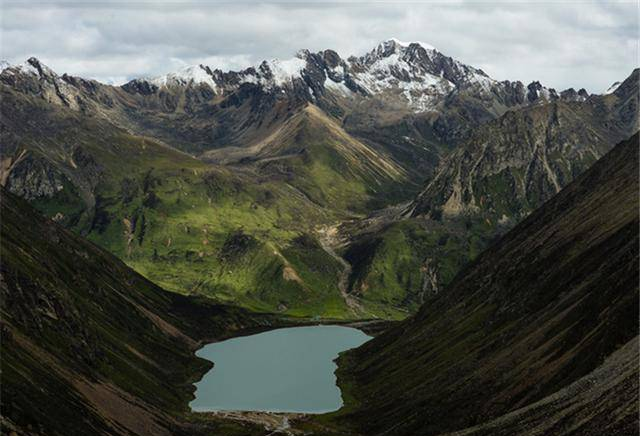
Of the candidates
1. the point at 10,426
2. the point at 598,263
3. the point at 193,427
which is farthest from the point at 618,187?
the point at 10,426

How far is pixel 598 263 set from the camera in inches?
6186

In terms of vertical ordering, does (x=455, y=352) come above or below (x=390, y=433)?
above

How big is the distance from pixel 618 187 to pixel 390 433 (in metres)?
89.0

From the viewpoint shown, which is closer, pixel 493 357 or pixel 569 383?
pixel 569 383

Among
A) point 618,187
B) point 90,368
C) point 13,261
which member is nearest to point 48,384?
point 90,368

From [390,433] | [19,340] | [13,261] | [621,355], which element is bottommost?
[621,355]

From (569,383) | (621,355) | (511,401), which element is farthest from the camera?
(511,401)

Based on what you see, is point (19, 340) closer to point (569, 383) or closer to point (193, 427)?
point (193, 427)

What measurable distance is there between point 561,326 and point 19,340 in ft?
350

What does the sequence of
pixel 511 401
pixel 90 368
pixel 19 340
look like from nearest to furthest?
pixel 511 401 < pixel 19 340 < pixel 90 368

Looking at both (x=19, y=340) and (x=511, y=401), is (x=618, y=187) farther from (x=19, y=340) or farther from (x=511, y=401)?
(x=19, y=340)

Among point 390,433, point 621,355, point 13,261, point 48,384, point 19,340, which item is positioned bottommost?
point 621,355

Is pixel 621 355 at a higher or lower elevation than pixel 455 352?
lower

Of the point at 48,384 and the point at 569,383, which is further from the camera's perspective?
the point at 48,384
